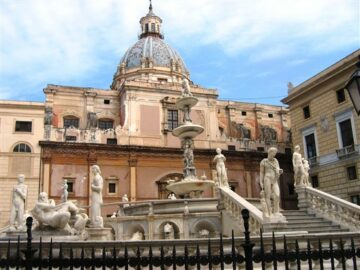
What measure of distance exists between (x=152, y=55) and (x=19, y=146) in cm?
1873

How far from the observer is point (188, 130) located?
2075cm

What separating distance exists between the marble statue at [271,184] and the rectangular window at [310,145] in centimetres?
2037

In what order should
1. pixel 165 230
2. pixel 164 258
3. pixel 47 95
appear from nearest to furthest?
1. pixel 164 258
2. pixel 165 230
3. pixel 47 95

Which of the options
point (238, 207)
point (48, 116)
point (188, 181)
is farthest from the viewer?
point (48, 116)

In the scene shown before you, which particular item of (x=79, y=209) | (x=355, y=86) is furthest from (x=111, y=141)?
(x=355, y=86)

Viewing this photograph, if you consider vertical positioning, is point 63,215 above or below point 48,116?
below

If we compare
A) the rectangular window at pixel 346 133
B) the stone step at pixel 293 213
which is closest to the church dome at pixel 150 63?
the rectangular window at pixel 346 133

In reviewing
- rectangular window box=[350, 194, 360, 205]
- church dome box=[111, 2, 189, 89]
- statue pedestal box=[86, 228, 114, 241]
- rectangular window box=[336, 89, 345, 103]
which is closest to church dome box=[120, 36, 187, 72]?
church dome box=[111, 2, 189, 89]

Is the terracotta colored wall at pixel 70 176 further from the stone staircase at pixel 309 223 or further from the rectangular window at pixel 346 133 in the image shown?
the stone staircase at pixel 309 223

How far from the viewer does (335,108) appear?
95.7ft

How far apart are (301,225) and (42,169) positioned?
79.4 feet

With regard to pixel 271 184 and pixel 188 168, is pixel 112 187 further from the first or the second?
pixel 271 184

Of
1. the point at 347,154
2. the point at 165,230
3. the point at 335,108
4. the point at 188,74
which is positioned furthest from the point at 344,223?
the point at 188,74

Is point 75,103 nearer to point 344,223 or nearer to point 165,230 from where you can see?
point 165,230
